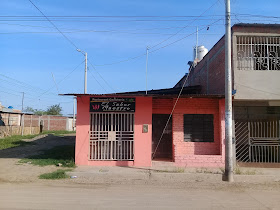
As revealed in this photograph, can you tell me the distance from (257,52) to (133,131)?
6177mm

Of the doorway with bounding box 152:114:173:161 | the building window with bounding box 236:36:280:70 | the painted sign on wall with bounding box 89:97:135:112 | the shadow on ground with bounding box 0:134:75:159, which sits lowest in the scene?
the shadow on ground with bounding box 0:134:75:159

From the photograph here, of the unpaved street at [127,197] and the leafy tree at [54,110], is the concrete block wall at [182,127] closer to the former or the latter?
the unpaved street at [127,197]

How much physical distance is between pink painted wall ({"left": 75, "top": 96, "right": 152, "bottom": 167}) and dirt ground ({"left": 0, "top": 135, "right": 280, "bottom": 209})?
0.63 metres

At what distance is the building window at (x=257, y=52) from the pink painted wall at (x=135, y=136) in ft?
13.9

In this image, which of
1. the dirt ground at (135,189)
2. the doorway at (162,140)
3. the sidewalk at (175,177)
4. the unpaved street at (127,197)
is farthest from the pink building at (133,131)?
the unpaved street at (127,197)

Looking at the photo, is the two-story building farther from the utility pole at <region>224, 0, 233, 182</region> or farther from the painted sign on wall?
the painted sign on wall

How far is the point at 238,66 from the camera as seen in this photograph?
10.7 meters

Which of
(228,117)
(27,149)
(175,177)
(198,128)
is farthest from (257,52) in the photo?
(27,149)

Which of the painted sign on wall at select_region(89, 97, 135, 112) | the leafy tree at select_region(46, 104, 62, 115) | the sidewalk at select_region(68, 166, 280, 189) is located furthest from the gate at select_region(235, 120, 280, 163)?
the leafy tree at select_region(46, 104, 62, 115)

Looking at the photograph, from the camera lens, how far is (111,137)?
10586 millimetres

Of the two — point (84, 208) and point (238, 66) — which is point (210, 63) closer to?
point (238, 66)

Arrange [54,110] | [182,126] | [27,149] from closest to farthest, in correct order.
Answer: [182,126], [27,149], [54,110]

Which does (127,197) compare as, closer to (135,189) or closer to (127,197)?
(127,197)

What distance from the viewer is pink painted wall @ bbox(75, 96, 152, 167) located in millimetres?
10375
